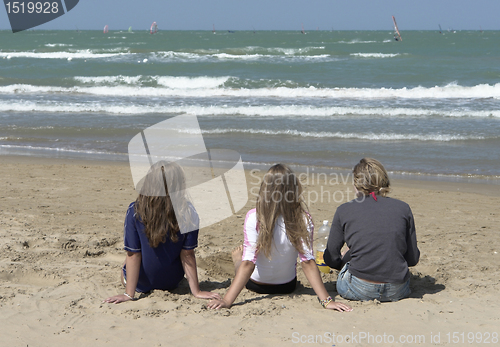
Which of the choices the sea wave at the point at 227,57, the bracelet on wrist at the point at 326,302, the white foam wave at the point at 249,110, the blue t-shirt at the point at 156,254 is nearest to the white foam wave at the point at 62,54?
the sea wave at the point at 227,57

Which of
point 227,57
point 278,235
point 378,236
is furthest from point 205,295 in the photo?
point 227,57

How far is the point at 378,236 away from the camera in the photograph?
3.06 m

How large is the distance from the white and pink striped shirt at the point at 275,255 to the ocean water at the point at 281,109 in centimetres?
514

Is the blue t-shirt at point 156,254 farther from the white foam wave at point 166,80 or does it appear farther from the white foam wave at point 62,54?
the white foam wave at point 62,54

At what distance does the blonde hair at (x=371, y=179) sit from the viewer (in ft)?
10.2

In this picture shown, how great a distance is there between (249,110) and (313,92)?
537 centimetres

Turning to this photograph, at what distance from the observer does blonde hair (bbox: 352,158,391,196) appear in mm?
3094

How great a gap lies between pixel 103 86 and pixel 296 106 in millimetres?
10663

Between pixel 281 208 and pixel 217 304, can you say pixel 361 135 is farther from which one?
pixel 217 304

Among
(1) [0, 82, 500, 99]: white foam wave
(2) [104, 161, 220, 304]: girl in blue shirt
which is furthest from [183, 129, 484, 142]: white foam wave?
(2) [104, 161, 220, 304]: girl in blue shirt

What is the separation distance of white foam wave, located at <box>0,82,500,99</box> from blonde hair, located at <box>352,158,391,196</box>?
14.7m

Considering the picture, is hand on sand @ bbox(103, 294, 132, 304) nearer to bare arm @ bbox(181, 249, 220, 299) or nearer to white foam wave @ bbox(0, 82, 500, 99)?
bare arm @ bbox(181, 249, 220, 299)
